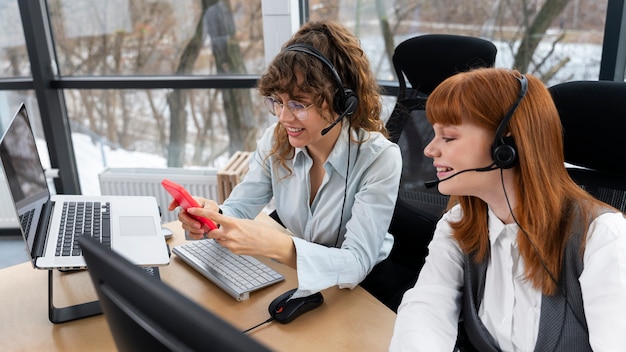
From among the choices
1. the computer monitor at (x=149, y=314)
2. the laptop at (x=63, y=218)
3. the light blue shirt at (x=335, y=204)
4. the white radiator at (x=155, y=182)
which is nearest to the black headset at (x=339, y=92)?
the light blue shirt at (x=335, y=204)

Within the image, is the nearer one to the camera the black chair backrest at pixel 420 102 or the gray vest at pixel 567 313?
the gray vest at pixel 567 313

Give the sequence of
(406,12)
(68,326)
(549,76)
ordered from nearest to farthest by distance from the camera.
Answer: (68,326) < (549,76) < (406,12)

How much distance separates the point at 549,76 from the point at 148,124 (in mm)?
2170

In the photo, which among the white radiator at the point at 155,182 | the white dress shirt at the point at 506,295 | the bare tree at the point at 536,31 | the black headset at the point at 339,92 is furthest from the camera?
the white radiator at the point at 155,182

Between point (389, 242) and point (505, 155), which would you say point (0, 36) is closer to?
point (389, 242)

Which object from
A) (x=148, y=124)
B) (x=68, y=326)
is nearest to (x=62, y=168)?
(x=148, y=124)

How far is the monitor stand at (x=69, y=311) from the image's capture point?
1.16 metres

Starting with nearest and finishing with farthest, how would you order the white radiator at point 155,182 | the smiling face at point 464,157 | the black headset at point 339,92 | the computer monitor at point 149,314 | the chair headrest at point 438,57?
1. the computer monitor at point 149,314
2. the smiling face at point 464,157
3. the black headset at point 339,92
4. the chair headrest at point 438,57
5. the white radiator at point 155,182

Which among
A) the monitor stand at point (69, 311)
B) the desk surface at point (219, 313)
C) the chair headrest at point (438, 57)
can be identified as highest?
the chair headrest at point (438, 57)

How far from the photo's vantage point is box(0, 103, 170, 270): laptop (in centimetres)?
114

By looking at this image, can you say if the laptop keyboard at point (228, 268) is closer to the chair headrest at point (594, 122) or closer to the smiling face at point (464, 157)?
the smiling face at point (464, 157)

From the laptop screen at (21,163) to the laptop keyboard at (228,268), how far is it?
37cm

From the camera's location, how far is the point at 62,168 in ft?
10.1

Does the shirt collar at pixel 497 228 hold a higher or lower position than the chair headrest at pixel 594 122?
lower
